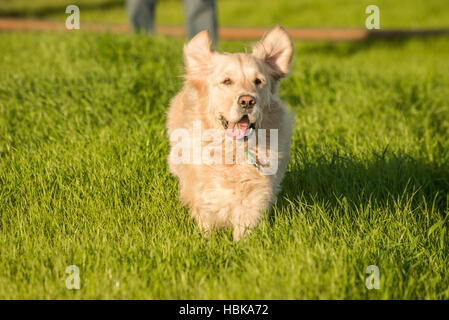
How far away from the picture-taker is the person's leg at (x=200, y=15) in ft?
20.1

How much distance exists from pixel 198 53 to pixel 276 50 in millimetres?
513

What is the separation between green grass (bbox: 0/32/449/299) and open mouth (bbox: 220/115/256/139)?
21.4 inches

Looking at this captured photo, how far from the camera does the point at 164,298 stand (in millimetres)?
2318

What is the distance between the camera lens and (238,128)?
2.84 meters

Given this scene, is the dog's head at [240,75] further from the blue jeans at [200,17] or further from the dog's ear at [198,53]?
the blue jeans at [200,17]

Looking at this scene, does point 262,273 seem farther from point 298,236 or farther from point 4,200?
point 4,200

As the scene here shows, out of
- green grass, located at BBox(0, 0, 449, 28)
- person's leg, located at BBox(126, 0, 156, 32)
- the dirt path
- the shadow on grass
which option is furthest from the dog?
green grass, located at BBox(0, 0, 449, 28)

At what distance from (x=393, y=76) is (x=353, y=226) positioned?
13.4 ft

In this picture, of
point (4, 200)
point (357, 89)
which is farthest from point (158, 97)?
point (357, 89)

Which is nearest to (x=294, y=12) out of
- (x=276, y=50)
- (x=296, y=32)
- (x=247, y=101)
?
(x=296, y=32)

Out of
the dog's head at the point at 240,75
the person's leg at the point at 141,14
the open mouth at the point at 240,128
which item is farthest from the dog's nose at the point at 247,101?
the person's leg at the point at 141,14

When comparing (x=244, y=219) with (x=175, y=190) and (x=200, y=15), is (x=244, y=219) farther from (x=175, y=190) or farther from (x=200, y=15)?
(x=200, y=15)

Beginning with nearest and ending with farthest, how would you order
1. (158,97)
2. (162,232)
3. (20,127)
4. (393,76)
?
(162,232) < (20,127) < (158,97) < (393,76)

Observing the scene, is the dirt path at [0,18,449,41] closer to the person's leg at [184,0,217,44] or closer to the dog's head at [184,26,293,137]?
the person's leg at [184,0,217,44]
